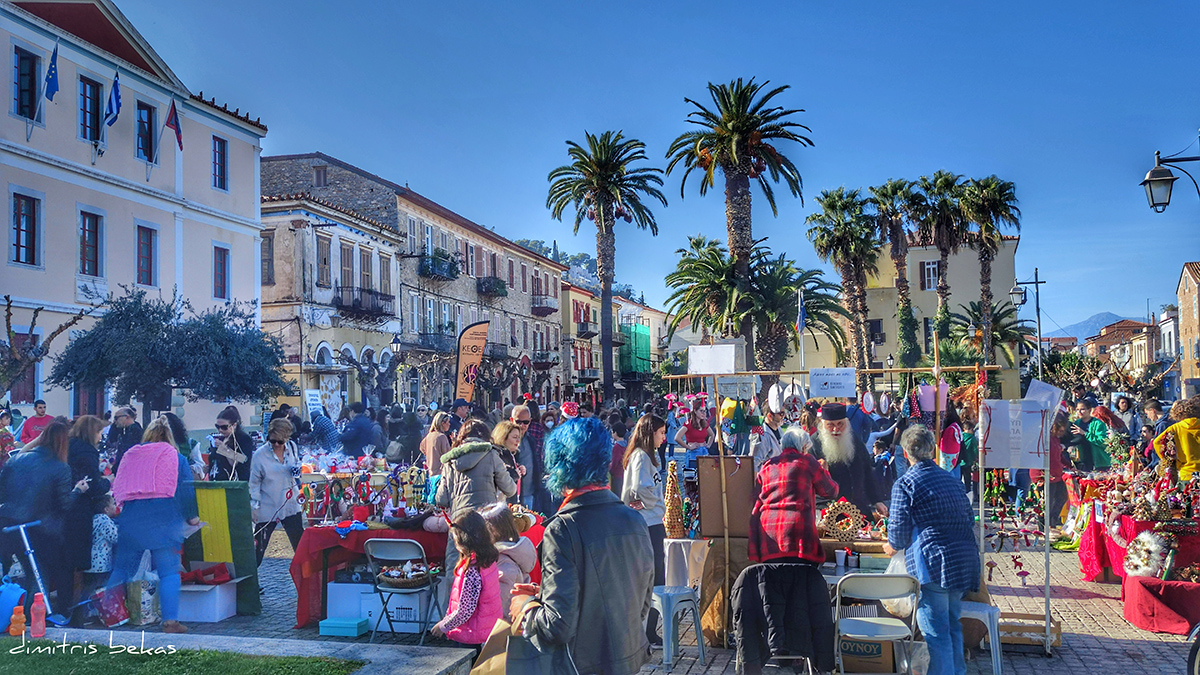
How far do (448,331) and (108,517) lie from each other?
Result: 31.8m

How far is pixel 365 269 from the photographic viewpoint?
33.2m

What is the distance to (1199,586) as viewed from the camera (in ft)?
21.5

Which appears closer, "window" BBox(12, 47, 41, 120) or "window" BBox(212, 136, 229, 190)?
"window" BBox(12, 47, 41, 120)

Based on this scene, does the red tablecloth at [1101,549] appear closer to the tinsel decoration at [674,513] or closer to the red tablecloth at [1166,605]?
the red tablecloth at [1166,605]

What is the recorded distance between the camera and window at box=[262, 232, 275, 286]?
28.8 meters

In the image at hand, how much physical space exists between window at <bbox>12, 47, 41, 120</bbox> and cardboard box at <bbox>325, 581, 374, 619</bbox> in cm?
1197

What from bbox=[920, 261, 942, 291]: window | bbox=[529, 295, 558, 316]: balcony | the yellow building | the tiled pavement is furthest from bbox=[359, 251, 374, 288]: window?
bbox=[920, 261, 942, 291]: window

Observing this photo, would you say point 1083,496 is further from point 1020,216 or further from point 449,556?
point 1020,216

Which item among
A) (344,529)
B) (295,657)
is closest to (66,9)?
(344,529)

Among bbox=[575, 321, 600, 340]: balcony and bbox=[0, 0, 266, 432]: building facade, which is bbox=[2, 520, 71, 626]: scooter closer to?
bbox=[0, 0, 266, 432]: building facade

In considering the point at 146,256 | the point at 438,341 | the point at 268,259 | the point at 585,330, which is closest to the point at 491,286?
the point at 438,341

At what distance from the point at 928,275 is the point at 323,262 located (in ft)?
116

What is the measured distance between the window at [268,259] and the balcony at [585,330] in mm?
31628

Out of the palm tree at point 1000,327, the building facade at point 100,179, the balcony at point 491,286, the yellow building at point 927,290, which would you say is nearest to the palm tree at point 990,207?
the palm tree at point 1000,327
